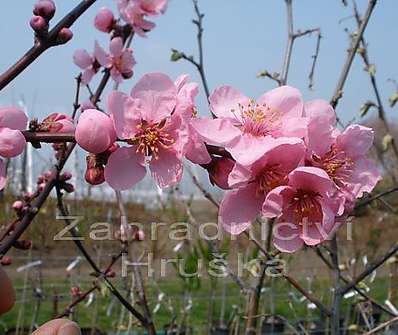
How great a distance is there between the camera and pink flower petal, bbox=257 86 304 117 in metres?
0.71

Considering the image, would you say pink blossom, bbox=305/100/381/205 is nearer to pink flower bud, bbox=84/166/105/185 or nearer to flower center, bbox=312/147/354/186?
flower center, bbox=312/147/354/186

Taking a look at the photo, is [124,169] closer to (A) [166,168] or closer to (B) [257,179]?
(A) [166,168]

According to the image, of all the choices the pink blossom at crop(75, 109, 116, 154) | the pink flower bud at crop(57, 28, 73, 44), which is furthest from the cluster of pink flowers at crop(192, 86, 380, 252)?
the pink flower bud at crop(57, 28, 73, 44)

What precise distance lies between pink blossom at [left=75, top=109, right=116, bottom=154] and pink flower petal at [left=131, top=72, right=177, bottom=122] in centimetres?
6

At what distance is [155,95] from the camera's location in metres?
0.71

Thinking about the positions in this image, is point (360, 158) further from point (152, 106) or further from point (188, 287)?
point (188, 287)

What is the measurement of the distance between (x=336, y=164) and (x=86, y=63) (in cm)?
138

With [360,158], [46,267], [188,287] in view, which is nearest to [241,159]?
[360,158]

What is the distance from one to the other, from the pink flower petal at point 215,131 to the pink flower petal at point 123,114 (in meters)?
0.08

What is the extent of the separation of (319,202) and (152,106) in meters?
0.23

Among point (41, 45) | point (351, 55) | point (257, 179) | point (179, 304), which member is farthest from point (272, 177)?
point (179, 304)

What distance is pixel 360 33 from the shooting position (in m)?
1.79

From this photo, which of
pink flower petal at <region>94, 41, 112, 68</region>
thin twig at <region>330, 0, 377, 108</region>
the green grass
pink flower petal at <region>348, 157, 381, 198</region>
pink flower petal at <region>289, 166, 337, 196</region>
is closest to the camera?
pink flower petal at <region>289, 166, 337, 196</region>

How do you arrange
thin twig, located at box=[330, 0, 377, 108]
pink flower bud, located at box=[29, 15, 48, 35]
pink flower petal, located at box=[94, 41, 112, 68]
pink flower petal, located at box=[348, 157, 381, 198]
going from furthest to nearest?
1. pink flower petal, located at box=[94, 41, 112, 68]
2. thin twig, located at box=[330, 0, 377, 108]
3. pink flower bud, located at box=[29, 15, 48, 35]
4. pink flower petal, located at box=[348, 157, 381, 198]
